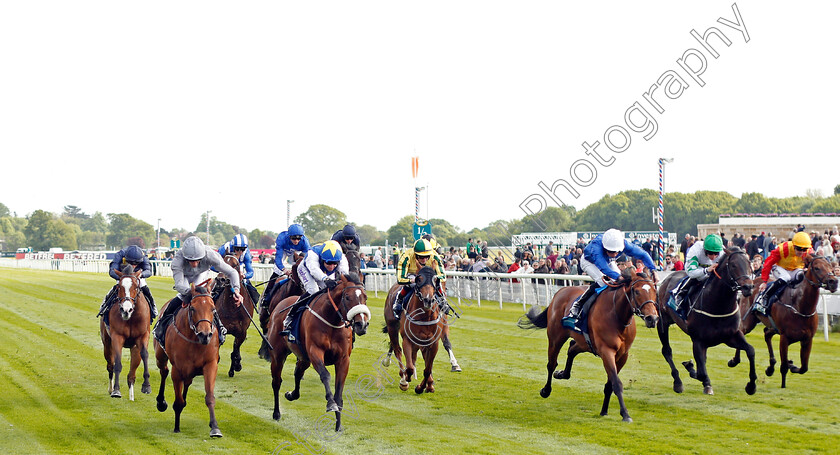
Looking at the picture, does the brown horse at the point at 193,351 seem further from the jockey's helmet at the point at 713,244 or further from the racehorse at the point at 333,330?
the jockey's helmet at the point at 713,244

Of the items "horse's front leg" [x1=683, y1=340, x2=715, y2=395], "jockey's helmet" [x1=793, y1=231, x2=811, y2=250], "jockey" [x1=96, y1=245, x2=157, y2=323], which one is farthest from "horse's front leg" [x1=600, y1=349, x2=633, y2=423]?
"jockey" [x1=96, y1=245, x2=157, y2=323]

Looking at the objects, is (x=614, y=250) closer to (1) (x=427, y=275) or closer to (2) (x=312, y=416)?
(1) (x=427, y=275)

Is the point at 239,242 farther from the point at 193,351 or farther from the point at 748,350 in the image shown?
the point at 748,350

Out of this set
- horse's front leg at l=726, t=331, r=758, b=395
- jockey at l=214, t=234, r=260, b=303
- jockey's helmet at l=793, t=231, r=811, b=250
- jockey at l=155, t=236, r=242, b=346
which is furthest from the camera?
jockey at l=214, t=234, r=260, b=303

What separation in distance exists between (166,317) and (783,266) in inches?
289

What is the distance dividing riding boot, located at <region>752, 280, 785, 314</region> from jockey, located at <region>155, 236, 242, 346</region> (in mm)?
6340

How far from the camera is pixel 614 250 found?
8.21m

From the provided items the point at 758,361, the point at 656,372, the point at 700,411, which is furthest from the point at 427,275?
the point at 758,361

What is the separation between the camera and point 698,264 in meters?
9.45

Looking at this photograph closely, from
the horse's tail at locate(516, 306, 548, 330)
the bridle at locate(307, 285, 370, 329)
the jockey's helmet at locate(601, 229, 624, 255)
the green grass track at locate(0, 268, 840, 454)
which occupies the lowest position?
the green grass track at locate(0, 268, 840, 454)

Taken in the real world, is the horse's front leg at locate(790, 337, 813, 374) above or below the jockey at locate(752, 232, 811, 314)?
below

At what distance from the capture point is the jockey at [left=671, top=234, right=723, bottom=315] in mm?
9133

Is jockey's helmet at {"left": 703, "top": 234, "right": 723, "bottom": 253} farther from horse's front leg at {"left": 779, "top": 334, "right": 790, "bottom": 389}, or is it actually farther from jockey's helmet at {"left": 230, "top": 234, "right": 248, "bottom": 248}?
jockey's helmet at {"left": 230, "top": 234, "right": 248, "bottom": 248}

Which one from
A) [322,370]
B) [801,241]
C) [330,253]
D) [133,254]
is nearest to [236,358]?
[133,254]
